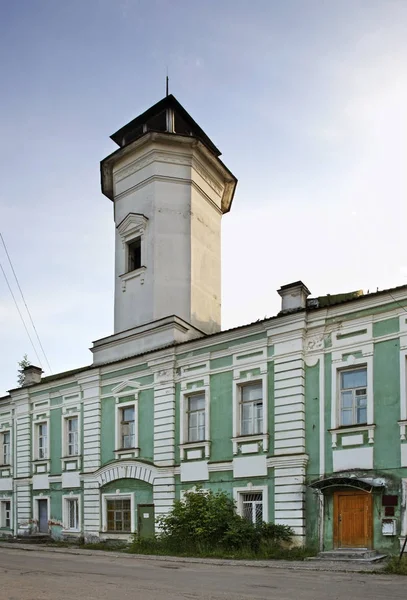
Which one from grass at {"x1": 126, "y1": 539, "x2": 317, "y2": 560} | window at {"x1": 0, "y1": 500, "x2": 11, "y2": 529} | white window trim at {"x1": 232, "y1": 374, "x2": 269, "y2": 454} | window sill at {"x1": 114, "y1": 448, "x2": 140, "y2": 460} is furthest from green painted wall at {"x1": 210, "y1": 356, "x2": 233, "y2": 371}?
window at {"x1": 0, "y1": 500, "x2": 11, "y2": 529}

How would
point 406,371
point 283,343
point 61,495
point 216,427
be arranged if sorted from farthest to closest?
point 61,495
point 216,427
point 283,343
point 406,371

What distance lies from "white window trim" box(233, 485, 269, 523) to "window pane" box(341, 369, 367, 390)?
3.74m

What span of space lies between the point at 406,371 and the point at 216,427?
6418 mm

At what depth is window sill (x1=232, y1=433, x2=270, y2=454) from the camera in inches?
725

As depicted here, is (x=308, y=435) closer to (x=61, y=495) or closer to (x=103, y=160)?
(x=61, y=495)

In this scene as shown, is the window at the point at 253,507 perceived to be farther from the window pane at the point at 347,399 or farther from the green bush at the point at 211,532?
the window pane at the point at 347,399

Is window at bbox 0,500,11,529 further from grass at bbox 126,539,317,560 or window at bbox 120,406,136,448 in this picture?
grass at bbox 126,539,317,560

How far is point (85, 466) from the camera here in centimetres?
2389

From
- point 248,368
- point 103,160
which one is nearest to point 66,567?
point 248,368

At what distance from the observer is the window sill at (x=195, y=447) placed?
1989 cm

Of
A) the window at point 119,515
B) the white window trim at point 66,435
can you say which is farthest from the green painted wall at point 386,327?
the white window trim at point 66,435

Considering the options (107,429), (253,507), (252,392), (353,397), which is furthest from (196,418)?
(353,397)

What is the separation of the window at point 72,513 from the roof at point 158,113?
1410 cm

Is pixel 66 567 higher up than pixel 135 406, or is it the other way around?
pixel 135 406
